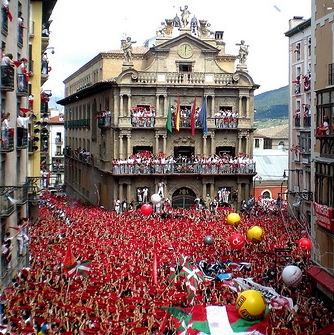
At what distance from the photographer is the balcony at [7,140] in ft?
77.6

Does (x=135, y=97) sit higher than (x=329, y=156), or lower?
higher

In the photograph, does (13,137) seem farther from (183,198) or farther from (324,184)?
(183,198)

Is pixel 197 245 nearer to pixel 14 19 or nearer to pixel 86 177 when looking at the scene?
pixel 14 19

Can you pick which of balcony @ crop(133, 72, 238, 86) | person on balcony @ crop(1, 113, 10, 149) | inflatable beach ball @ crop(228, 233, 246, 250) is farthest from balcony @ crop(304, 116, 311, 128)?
person on balcony @ crop(1, 113, 10, 149)

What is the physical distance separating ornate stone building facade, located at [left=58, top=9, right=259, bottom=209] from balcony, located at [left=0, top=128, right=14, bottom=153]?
22.1 metres

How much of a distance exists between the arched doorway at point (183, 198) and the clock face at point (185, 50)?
10283 mm

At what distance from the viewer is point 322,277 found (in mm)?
22891

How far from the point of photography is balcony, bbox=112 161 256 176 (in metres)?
47.2

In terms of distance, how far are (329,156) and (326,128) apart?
100 cm

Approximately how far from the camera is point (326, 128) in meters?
22.4

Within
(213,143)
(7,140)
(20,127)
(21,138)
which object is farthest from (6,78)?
(213,143)

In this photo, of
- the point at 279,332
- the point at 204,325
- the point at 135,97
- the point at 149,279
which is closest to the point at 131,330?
the point at 204,325

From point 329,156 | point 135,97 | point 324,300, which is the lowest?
point 324,300

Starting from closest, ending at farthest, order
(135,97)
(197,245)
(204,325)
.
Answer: (204,325) < (197,245) < (135,97)
